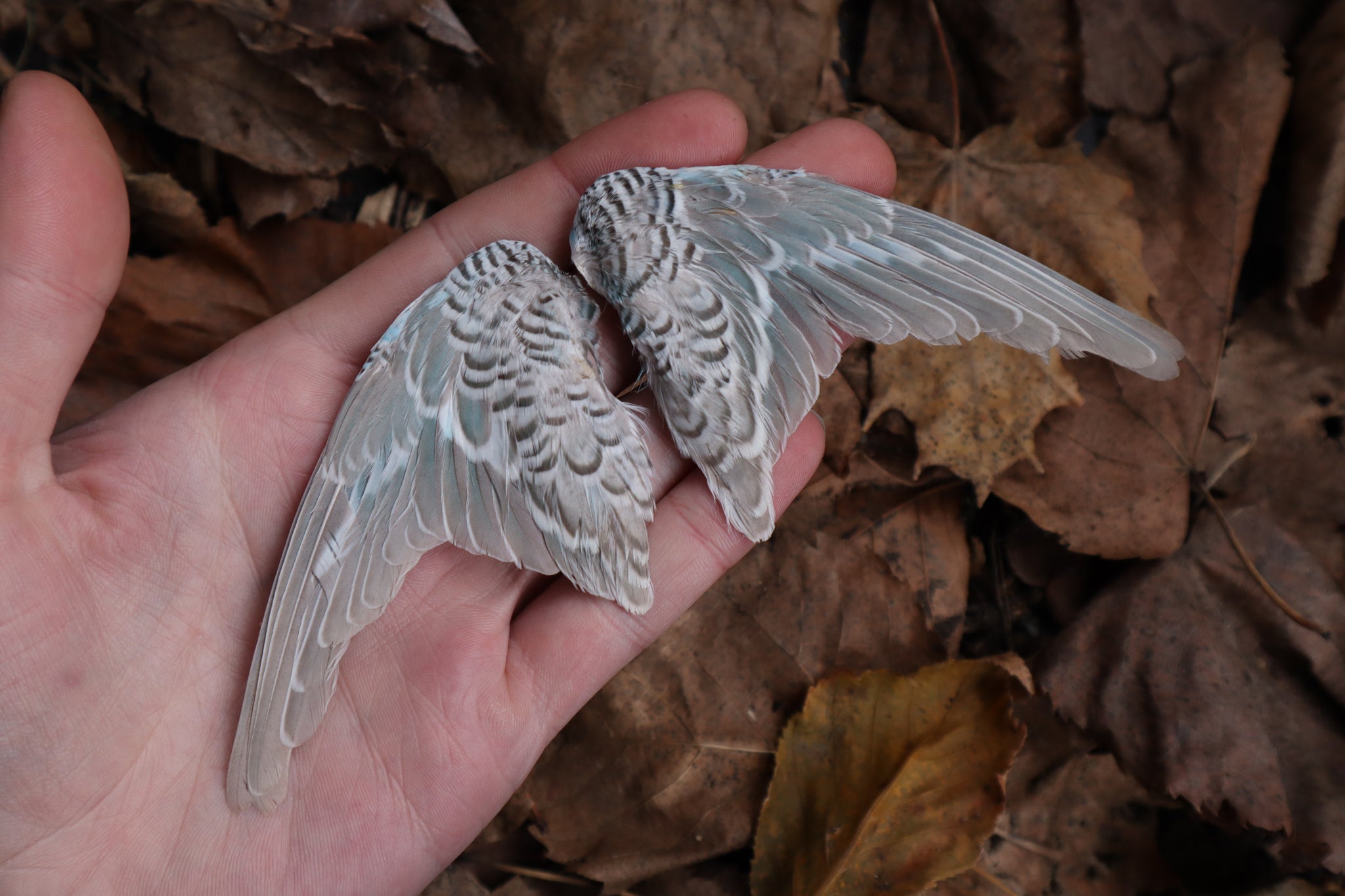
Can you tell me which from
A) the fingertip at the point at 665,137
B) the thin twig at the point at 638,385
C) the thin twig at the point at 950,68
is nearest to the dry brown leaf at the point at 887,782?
the thin twig at the point at 638,385

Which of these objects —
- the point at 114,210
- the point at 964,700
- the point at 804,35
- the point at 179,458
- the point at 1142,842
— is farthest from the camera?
the point at 804,35

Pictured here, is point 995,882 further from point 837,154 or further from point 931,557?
point 837,154

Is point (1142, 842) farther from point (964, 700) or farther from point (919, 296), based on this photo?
point (919, 296)

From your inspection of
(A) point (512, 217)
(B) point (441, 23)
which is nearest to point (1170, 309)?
(A) point (512, 217)

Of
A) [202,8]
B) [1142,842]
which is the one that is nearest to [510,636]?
[1142,842]

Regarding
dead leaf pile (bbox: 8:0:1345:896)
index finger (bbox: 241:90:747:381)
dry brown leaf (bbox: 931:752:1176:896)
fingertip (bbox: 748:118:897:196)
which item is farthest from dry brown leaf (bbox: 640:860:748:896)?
fingertip (bbox: 748:118:897:196)
